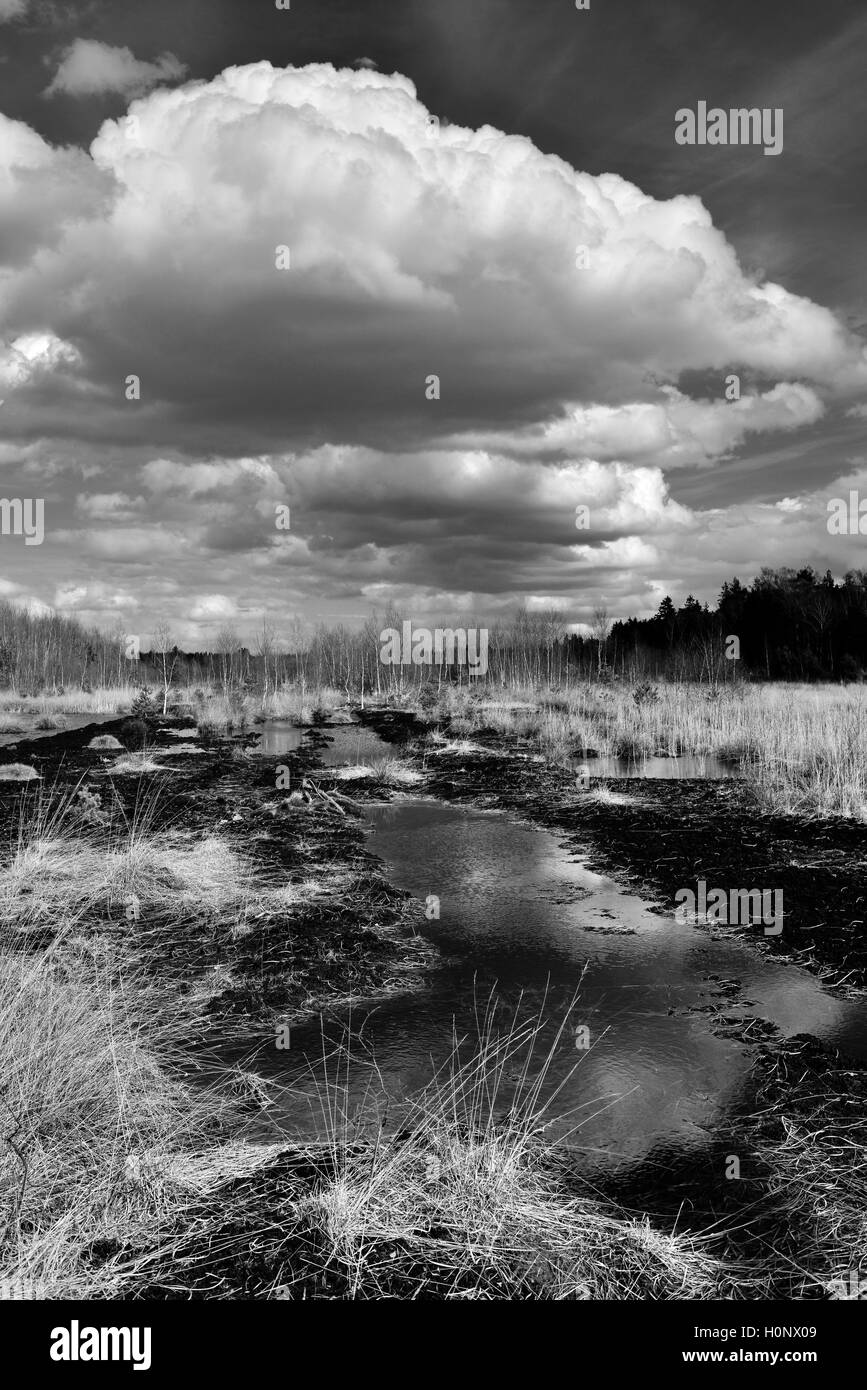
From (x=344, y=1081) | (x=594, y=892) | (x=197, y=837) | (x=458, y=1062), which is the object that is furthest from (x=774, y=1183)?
(x=197, y=837)

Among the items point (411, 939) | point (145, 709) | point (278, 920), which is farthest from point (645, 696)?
point (278, 920)

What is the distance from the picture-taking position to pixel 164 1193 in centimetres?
344

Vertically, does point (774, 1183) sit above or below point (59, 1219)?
below

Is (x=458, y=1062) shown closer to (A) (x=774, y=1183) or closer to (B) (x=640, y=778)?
(A) (x=774, y=1183)

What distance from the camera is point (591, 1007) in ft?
19.2

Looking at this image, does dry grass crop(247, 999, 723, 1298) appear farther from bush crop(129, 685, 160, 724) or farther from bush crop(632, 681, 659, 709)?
bush crop(129, 685, 160, 724)

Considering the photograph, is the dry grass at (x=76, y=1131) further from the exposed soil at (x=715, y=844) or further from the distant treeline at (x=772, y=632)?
the distant treeline at (x=772, y=632)

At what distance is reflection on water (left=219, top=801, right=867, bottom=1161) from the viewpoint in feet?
14.8

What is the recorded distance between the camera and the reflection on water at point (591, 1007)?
14.8 ft

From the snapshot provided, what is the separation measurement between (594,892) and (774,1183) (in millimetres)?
5066

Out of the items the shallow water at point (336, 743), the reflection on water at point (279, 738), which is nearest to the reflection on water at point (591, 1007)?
the shallow water at point (336, 743)

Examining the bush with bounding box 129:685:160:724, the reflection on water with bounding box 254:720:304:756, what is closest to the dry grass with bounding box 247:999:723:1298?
the reflection on water with bounding box 254:720:304:756

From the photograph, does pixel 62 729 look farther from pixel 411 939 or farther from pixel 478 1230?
pixel 478 1230
